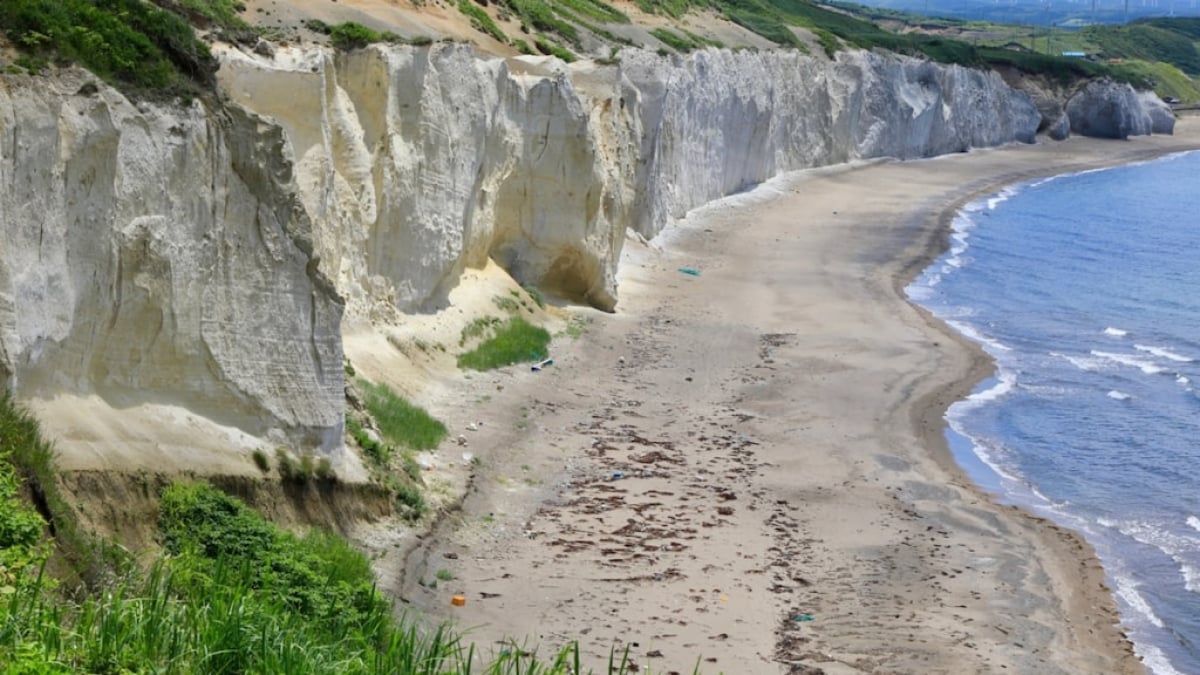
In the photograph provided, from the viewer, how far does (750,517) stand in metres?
22.4

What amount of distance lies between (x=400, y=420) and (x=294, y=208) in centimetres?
516

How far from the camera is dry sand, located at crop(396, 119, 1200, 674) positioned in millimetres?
18047

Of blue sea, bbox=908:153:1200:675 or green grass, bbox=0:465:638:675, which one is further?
blue sea, bbox=908:153:1200:675

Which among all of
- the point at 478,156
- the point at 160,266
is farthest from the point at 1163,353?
the point at 160,266

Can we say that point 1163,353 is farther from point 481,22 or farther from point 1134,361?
point 481,22

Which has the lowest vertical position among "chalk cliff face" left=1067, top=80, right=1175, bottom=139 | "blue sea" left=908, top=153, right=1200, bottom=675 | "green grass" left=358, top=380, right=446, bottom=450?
"blue sea" left=908, top=153, right=1200, bottom=675

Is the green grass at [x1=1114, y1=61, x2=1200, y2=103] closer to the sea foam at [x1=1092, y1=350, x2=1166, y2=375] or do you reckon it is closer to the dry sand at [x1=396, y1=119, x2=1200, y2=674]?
the sea foam at [x1=1092, y1=350, x2=1166, y2=375]

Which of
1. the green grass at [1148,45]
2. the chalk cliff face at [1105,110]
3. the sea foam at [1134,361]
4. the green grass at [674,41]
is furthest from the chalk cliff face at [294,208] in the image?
the green grass at [1148,45]

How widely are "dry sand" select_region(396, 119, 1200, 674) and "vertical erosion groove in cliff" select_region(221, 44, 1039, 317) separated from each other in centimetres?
235

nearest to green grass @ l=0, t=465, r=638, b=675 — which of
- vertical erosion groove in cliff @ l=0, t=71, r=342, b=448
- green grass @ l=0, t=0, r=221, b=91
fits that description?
vertical erosion groove in cliff @ l=0, t=71, r=342, b=448

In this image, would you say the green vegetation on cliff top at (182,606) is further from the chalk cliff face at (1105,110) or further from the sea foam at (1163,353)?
the chalk cliff face at (1105,110)

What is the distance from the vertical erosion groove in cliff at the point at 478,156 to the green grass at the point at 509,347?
1360 mm

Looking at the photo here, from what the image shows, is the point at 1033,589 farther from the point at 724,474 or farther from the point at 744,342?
the point at 744,342

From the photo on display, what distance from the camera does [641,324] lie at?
3488 centimetres
